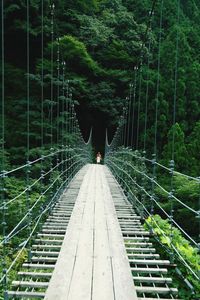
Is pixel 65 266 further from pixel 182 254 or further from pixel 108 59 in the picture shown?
pixel 108 59

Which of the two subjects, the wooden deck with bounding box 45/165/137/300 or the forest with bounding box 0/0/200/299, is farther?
the forest with bounding box 0/0/200/299

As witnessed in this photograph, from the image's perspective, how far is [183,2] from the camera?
820 inches

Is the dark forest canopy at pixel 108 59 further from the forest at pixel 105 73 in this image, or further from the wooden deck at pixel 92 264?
the wooden deck at pixel 92 264

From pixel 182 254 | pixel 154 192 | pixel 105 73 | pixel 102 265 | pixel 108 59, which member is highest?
pixel 108 59

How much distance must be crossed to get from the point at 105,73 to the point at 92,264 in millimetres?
14846

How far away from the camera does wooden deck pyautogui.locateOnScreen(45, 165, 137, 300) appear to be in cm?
201

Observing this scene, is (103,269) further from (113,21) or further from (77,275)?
(113,21)

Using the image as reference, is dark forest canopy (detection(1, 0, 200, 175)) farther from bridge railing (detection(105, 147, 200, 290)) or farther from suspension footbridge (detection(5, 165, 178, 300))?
suspension footbridge (detection(5, 165, 178, 300))

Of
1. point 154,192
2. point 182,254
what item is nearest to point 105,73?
point 154,192

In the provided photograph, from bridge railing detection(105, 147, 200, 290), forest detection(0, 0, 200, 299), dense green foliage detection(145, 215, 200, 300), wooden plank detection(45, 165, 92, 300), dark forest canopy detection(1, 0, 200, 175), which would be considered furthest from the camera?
dark forest canopy detection(1, 0, 200, 175)

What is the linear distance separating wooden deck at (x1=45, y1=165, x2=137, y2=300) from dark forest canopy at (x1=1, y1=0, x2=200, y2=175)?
8853 millimetres

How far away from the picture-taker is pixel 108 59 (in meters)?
17.4

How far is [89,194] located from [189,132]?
423 inches

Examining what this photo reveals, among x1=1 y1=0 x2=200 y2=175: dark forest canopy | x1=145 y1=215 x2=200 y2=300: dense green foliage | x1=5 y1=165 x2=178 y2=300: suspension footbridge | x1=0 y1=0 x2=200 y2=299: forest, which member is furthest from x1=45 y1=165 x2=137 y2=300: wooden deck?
x1=1 y1=0 x2=200 y2=175: dark forest canopy
